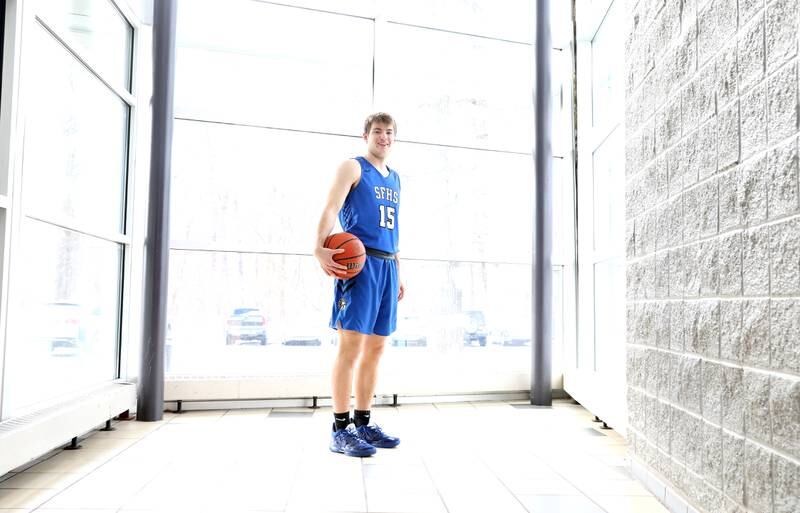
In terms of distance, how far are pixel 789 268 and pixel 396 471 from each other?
4.78 feet

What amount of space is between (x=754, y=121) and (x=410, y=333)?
2634 millimetres

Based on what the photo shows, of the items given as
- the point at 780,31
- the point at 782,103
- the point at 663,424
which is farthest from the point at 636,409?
the point at 780,31

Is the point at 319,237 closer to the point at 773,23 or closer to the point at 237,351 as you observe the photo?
the point at 237,351

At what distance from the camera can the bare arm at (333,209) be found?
2.30 m

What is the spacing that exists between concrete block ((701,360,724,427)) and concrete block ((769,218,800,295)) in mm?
344

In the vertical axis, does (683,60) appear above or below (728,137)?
above

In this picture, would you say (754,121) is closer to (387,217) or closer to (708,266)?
(708,266)

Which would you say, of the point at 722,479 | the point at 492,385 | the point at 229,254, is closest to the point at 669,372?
the point at 722,479

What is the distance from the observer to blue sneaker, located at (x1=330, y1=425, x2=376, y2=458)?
222cm

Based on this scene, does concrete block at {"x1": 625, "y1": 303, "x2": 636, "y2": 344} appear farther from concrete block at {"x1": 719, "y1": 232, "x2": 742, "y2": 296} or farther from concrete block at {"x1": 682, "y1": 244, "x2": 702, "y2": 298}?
concrete block at {"x1": 719, "y1": 232, "x2": 742, "y2": 296}

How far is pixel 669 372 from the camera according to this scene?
1.72 metres

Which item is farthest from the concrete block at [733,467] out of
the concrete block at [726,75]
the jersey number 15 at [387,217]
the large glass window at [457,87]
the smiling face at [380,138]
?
the large glass window at [457,87]

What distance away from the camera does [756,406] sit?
48.4 inches

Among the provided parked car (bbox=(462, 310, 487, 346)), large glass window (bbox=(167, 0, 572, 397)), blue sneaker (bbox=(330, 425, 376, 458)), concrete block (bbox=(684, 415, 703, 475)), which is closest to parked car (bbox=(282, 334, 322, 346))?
large glass window (bbox=(167, 0, 572, 397))
